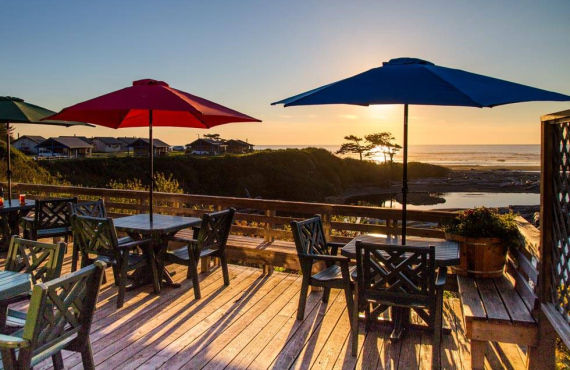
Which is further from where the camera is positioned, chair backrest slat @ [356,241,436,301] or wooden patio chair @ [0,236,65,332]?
chair backrest slat @ [356,241,436,301]

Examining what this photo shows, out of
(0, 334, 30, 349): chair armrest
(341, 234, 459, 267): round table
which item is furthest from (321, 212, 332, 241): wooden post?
(0, 334, 30, 349): chair armrest

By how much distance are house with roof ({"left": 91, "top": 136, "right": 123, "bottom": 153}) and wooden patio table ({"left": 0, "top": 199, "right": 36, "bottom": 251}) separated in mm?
82354

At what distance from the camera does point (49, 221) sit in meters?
5.43

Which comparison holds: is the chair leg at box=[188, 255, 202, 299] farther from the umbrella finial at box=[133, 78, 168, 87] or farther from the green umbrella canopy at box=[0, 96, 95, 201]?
the green umbrella canopy at box=[0, 96, 95, 201]

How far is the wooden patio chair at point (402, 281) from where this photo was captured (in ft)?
9.55

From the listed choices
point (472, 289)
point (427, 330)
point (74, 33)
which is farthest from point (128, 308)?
point (74, 33)

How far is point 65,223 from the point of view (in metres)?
5.58

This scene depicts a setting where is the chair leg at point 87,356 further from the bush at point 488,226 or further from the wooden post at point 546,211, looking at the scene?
the bush at point 488,226

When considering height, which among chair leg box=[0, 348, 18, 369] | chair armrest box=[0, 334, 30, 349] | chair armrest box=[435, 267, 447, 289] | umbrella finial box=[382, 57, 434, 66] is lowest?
chair leg box=[0, 348, 18, 369]

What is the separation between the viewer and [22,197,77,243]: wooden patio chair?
17.4 ft

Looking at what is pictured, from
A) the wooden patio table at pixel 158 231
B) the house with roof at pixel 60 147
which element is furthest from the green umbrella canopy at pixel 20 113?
the house with roof at pixel 60 147

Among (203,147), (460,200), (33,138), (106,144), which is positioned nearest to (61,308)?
(460,200)

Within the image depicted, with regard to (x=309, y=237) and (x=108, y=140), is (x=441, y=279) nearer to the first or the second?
(x=309, y=237)

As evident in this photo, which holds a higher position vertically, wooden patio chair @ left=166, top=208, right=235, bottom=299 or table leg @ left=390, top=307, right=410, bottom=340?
wooden patio chair @ left=166, top=208, right=235, bottom=299
